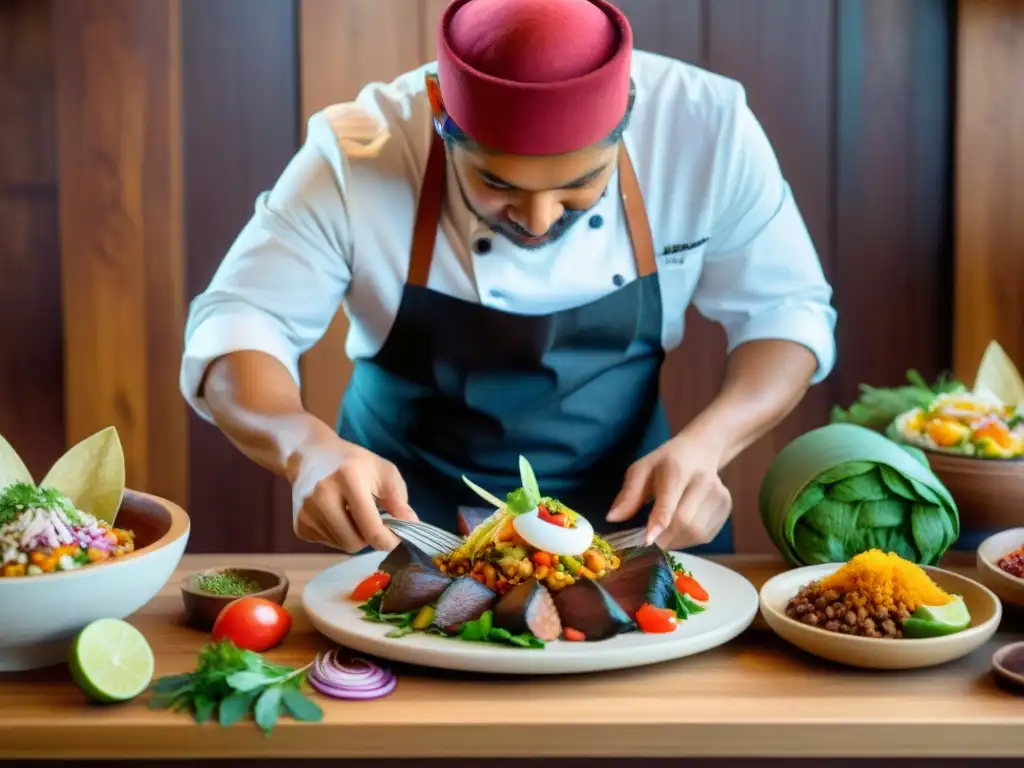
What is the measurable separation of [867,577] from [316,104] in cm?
208

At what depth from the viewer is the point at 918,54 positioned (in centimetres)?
307

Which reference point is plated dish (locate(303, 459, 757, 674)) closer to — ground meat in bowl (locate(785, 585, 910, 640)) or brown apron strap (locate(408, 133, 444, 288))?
ground meat in bowl (locate(785, 585, 910, 640))

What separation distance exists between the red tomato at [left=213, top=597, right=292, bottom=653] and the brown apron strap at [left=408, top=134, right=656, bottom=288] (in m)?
0.74

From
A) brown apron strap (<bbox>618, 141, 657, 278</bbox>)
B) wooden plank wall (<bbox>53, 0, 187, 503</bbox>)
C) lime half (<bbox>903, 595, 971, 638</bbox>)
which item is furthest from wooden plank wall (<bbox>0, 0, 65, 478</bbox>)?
lime half (<bbox>903, 595, 971, 638</bbox>)

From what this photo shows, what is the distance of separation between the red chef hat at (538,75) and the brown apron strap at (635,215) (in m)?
0.38

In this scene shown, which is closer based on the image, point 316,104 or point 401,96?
point 401,96

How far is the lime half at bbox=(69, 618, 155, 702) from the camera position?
4.00ft

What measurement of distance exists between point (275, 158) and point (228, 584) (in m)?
1.80

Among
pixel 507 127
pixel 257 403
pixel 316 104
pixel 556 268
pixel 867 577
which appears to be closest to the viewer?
pixel 867 577

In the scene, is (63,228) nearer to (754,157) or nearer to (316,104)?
(316,104)

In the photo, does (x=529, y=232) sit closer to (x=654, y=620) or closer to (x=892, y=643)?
(x=654, y=620)

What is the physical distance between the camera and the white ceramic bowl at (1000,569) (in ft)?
4.88

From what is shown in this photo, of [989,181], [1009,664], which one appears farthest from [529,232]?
[989,181]

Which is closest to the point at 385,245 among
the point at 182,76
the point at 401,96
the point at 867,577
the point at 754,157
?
the point at 401,96
